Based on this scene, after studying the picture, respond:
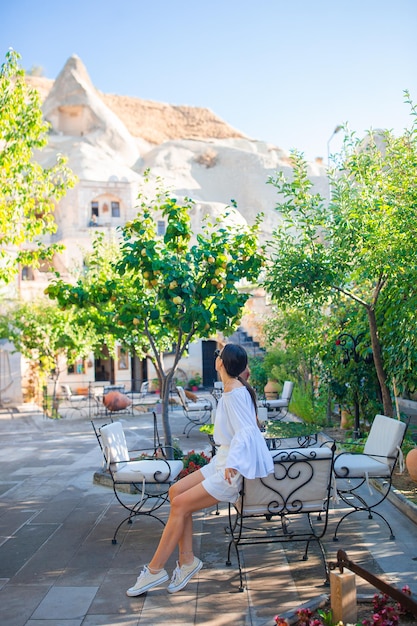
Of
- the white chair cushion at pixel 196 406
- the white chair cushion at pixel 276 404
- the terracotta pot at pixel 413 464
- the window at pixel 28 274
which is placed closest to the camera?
the terracotta pot at pixel 413 464

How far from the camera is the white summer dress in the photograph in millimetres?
3934

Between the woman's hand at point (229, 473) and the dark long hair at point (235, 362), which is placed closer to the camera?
the woman's hand at point (229, 473)

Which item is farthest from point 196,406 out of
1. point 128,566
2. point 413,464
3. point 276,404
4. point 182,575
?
point 182,575

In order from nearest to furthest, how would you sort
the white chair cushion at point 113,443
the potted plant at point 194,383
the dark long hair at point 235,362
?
the dark long hair at point 235,362, the white chair cushion at point 113,443, the potted plant at point 194,383

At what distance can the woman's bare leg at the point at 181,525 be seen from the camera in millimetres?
3969

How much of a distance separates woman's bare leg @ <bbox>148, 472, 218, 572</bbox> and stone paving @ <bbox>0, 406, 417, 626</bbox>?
0.23 m

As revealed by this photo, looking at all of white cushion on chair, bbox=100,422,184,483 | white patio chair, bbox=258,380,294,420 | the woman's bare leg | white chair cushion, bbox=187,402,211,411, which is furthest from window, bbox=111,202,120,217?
the woman's bare leg

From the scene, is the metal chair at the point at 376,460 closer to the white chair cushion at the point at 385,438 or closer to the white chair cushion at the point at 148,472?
the white chair cushion at the point at 385,438

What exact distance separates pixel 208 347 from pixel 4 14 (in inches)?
656

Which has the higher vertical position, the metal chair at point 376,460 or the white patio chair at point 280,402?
the metal chair at point 376,460

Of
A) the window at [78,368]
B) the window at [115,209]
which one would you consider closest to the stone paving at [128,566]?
the window at [78,368]

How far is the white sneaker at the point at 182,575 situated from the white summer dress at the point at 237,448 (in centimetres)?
49

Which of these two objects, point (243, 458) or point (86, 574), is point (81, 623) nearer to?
point (86, 574)

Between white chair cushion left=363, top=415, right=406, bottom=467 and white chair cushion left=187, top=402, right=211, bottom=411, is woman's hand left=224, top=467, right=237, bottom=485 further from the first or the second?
white chair cushion left=187, top=402, right=211, bottom=411
